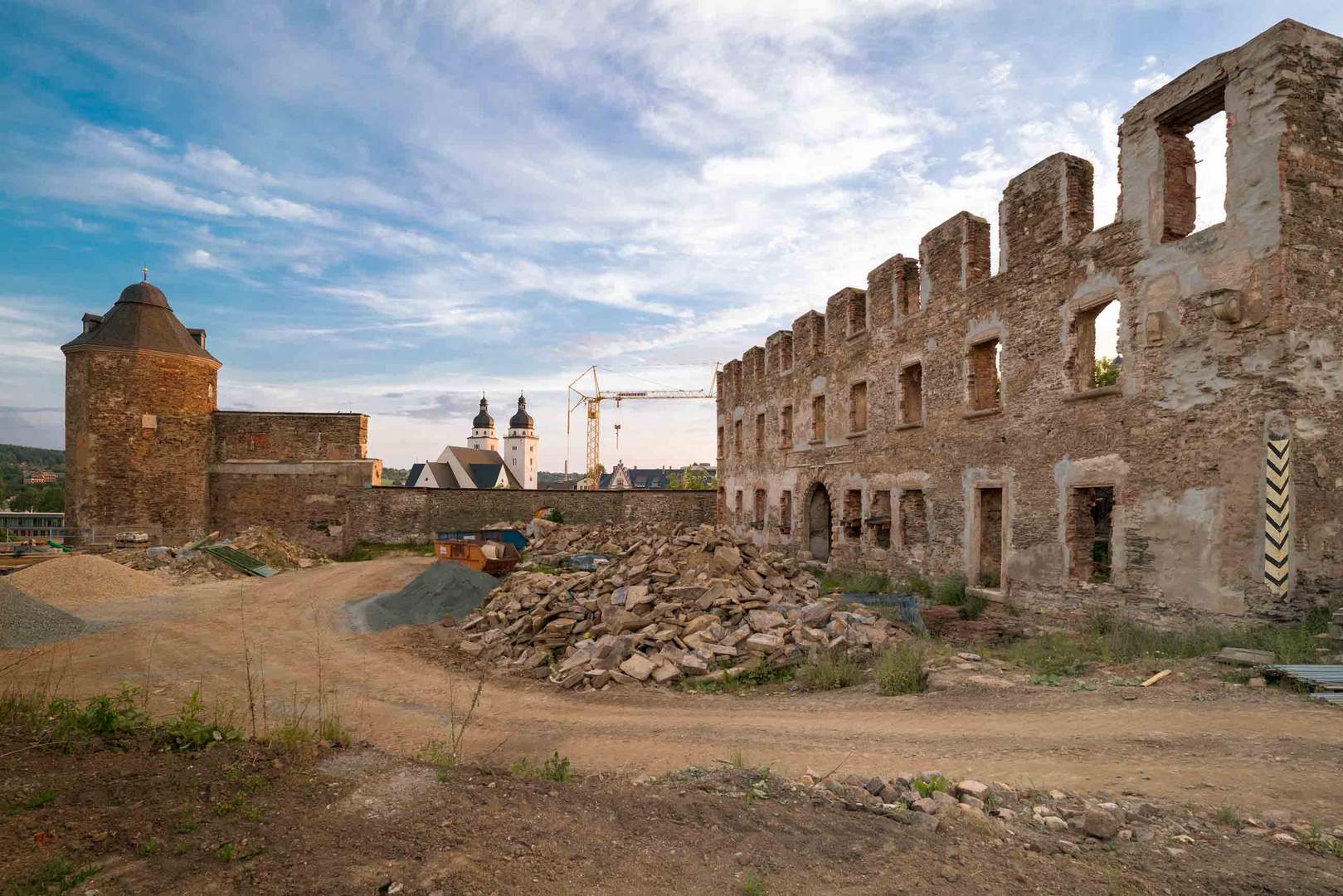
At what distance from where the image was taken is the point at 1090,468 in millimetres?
11656

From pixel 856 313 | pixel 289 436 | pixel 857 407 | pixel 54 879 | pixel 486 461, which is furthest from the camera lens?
pixel 486 461

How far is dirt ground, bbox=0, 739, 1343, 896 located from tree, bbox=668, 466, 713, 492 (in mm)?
64473

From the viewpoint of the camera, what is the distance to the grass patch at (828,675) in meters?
9.63

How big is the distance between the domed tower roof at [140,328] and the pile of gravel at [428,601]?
16102mm

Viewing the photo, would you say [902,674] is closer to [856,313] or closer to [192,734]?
[192,734]

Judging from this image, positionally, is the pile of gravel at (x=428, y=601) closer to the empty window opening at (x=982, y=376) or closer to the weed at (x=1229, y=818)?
the empty window opening at (x=982, y=376)

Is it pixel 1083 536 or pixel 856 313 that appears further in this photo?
pixel 856 313

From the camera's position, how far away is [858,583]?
17.0 meters

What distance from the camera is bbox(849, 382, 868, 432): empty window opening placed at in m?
19.4

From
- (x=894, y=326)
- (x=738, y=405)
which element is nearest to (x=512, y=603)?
(x=894, y=326)

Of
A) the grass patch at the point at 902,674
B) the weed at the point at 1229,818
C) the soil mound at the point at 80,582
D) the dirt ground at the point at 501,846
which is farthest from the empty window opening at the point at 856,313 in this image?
the soil mound at the point at 80,582

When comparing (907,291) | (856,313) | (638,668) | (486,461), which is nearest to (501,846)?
(638,668)

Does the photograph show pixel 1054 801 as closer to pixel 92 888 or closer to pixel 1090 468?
pixel 92 888

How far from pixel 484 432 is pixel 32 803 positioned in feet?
296
